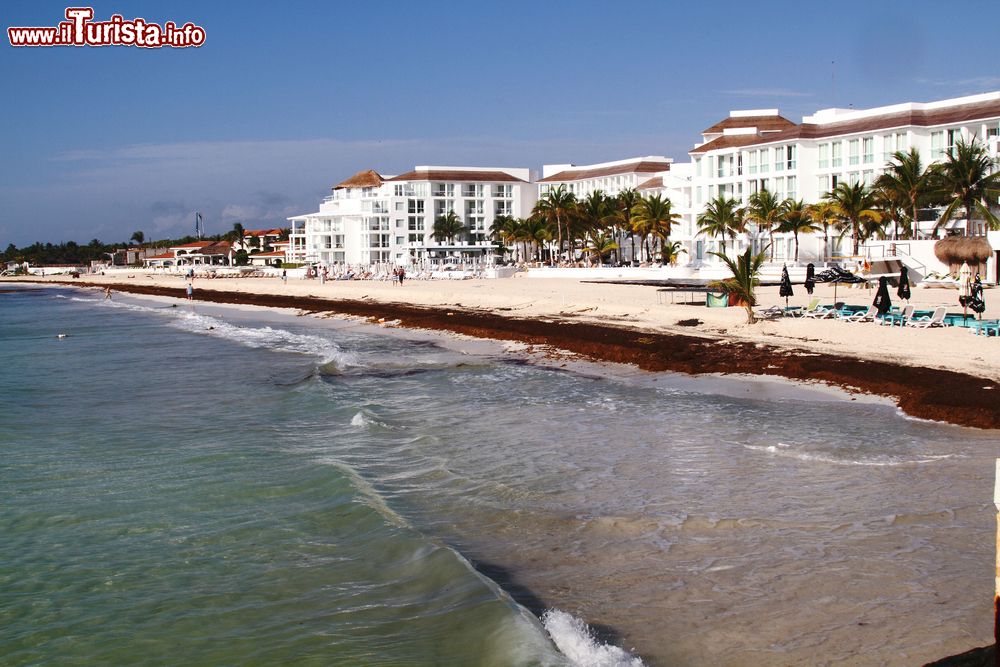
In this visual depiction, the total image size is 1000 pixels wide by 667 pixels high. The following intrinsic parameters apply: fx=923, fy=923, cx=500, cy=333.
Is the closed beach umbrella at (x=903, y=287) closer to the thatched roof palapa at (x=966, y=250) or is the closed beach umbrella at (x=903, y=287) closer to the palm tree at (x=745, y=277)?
the thatched roof palapa at (x=966, y=250)

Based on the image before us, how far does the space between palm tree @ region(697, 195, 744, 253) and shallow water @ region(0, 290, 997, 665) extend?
4145cm

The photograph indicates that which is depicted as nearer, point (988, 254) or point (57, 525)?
point (57, 525)

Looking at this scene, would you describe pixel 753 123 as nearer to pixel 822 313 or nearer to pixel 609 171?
pixel 609 171

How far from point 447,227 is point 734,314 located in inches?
2661

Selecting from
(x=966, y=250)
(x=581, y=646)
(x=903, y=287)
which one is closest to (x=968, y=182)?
(x=966, y=250)

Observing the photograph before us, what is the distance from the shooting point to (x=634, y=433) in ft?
42.8

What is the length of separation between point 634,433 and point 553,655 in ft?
23.9

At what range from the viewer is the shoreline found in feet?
45.0

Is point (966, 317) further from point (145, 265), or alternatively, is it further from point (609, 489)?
point (145, 265)

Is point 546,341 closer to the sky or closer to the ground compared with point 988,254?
closer to the ground

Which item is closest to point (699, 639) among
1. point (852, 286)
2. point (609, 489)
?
point (609, 489)

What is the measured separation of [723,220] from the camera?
184 feet

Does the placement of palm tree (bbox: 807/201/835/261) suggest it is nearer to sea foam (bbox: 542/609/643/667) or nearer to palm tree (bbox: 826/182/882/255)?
palm tree (bbox: 826/182/882/255)

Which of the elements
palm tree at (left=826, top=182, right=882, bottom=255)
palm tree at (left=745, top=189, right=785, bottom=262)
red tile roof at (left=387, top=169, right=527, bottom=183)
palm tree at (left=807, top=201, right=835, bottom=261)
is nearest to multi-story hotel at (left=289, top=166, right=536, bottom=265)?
red tile roof at (left=387, top=169, right=527, bottom=183)
